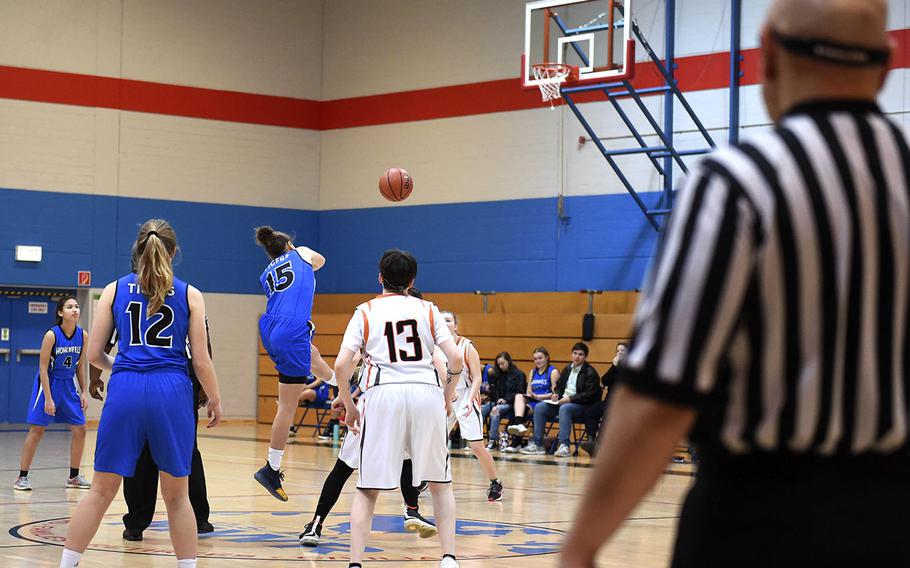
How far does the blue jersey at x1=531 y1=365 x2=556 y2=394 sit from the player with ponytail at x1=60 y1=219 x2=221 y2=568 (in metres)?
10.4

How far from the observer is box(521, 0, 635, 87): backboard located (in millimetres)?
14820

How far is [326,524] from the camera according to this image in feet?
27.6

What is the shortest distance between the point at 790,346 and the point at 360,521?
171 inches

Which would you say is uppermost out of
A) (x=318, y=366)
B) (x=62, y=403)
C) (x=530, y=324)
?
(x=530, y=324)

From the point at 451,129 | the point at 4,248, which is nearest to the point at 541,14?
the point at 451,129

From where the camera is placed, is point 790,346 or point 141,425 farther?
point 141,425

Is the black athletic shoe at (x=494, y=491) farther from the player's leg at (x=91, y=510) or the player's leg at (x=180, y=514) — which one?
the player's leg at (x=91, y=510)

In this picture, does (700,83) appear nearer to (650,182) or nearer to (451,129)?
(650,182)

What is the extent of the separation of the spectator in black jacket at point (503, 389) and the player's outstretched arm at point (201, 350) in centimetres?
1035

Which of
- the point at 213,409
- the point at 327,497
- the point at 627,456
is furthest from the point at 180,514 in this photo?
the point at 627,456

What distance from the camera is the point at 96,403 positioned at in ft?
63.6

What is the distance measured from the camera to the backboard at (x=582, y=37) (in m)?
14.8

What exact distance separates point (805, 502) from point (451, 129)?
18282 mm

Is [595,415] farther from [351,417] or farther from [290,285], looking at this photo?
[351,417]
